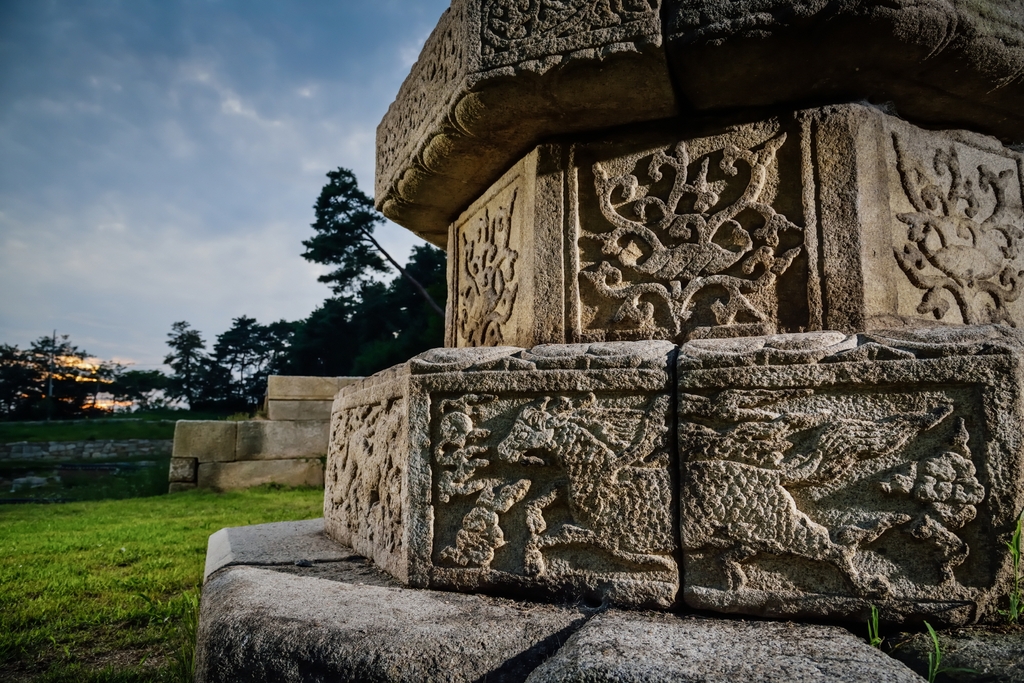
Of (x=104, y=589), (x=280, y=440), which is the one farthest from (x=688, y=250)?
(x=280, y=440)

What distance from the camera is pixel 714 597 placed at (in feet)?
4.63

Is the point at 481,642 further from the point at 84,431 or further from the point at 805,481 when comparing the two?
the point at 84,431

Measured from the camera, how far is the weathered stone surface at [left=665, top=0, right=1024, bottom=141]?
1.64m

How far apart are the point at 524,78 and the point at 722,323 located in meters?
Answer: 0.96

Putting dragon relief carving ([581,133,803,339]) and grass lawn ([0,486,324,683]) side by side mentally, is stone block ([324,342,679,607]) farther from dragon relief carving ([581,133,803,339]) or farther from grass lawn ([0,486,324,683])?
grass lawn ([0,486,324,683])

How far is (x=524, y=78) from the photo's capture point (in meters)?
A: 1.87

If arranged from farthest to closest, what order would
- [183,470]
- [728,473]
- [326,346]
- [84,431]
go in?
[326,346] < [84,431] < [183,470] < [728,473]

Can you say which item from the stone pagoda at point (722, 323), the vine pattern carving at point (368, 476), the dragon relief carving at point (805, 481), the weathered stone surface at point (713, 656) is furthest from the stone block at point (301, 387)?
the weathered stone surface at point (713, 656)

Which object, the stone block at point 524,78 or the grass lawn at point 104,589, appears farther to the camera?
the grass lawn at point 104,589

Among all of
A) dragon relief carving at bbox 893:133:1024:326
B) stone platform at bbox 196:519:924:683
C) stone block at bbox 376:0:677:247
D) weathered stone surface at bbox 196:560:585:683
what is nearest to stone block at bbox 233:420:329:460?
stone block at bbox 376:0:677:247

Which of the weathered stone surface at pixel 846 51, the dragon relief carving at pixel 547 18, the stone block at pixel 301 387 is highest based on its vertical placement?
the dragon relief carving at pixel 547 18

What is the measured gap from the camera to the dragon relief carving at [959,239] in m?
1.93

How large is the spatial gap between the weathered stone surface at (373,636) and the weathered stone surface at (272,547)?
0.47 m

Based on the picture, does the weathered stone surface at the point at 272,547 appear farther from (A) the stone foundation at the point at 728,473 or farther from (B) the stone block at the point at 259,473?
(B) the stone block at the point at 259,473
